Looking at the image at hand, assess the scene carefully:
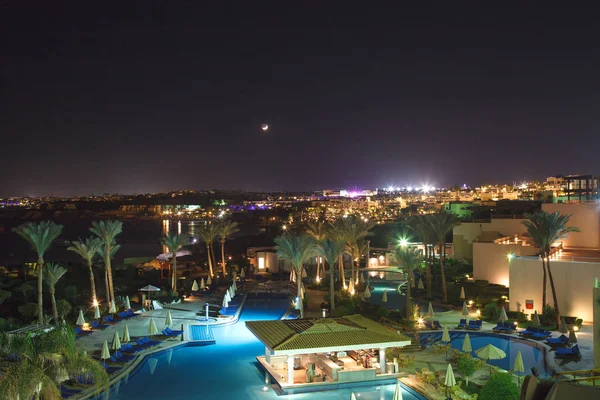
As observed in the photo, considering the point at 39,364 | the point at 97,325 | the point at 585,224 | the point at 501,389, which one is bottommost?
the point at 97,325

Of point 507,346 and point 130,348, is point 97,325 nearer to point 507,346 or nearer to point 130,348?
point 130,348

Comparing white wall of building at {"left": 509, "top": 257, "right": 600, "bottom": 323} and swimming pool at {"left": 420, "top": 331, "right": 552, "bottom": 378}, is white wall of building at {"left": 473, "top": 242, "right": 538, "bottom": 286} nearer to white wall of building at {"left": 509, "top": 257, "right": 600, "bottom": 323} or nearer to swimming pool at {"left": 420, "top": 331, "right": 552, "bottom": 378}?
white wall of building at {"left": 509, "top": 257, "right": 600, "bottom": 323}

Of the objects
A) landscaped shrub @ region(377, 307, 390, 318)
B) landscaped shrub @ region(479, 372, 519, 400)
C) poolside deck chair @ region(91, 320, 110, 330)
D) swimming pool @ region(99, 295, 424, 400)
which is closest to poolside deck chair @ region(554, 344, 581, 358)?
swimming pool @ region(99, 295, 424, 400)

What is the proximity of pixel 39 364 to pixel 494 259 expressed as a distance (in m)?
24.3

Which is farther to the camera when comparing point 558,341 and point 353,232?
point 353,232

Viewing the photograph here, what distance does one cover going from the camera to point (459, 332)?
20.8 m

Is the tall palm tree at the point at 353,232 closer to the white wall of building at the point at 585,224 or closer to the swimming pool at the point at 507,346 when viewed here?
the white wall of building at the point at 585,224

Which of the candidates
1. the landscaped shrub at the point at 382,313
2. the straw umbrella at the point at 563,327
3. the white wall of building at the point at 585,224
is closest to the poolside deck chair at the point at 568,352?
the straw umbrella at the point at 563,327

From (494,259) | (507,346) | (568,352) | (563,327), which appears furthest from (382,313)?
(494,259)

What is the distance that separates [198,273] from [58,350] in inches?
1179

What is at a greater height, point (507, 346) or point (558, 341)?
point (558, 341)

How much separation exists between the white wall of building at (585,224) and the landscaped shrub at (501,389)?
64.3 ft

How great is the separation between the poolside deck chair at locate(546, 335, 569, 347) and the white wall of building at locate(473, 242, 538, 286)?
9884mm

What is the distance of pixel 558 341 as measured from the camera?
17844 mm
